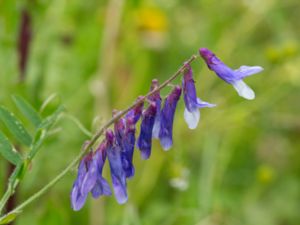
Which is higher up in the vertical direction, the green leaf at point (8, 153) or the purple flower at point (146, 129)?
the green leaf at point (8, 153)

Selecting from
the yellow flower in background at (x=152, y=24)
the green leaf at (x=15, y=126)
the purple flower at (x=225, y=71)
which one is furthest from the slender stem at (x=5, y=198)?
the yellow flower in background at (x=152, y=24)

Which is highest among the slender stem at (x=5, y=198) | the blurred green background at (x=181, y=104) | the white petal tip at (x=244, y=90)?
the blurred green background at (x=181, y=104)

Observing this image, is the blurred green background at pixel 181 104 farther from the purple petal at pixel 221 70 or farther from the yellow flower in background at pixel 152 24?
the purple petal at pixel 221 70

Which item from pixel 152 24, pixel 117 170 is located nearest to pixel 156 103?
pixel 117 170

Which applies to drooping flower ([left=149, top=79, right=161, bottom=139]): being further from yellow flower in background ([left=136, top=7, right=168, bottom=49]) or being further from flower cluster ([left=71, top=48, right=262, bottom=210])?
yellow flower in background ([left=136, top=7, right=168, bottom=49])

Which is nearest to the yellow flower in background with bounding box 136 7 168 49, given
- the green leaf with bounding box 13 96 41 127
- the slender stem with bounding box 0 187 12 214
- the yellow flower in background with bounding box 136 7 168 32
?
the yellow flower in background with bounding box 136 7 168 32

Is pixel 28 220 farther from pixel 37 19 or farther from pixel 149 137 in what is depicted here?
pixel 149 137
